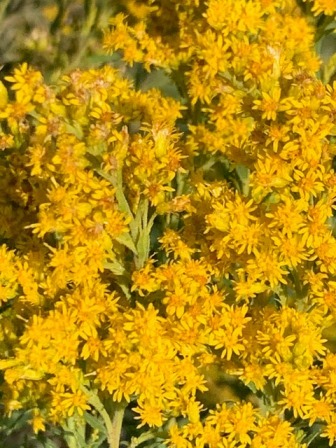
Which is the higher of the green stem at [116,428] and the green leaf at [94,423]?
the green stem at [116,428]

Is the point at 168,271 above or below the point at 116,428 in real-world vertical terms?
above

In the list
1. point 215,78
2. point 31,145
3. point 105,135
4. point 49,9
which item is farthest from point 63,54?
point 105,135

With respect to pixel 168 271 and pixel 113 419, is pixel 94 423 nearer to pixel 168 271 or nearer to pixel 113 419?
pixel 113 419

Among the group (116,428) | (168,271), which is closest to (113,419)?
(116,428)

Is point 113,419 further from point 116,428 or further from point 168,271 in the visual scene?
point 168,271

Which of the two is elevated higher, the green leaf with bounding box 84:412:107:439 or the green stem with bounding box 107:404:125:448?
the green stem with bounding box 107:404:125:448

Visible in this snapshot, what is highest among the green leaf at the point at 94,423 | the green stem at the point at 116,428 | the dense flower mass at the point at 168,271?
the dense flower mass at the point at 168,271

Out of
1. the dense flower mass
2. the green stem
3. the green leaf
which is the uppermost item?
the dense flower mass

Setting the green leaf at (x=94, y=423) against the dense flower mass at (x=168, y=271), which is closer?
the dense flower mass at (x=168, y=271)
